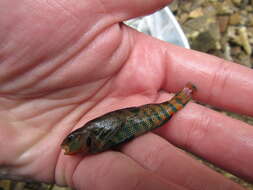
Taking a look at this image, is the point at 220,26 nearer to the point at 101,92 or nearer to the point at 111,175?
the point at 101,92

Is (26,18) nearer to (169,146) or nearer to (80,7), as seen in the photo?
(80,7)

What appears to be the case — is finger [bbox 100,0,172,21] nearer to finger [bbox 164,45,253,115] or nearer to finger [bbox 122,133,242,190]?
finger [bbox 164,45,253,115]

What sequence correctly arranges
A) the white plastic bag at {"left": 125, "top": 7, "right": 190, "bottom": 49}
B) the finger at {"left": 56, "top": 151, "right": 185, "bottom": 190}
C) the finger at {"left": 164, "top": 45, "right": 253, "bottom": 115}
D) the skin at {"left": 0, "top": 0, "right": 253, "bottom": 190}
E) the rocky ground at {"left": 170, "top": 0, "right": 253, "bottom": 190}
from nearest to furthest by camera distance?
the finger at {"left": 56, "top": 151, "right": 185, "bottom": 190} → the skin at {"left": 0, "top": 0, "right": 253, "bottom": 190} → the finger at {"left": 164, "top": 45, "right": 253, "bottom": 115} → the white plastic bag at {"left": 125, "top": 7, "right": 190, "bottom": 49} → the rocky ground at {"left": 170, "top": 0, "right": 253, "bottom": 190}

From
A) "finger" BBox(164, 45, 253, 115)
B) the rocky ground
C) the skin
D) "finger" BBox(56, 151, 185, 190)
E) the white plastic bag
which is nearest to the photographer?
"finger" BBox(56, 151, 185, 190)

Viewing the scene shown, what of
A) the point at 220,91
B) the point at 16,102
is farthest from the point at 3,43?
the point at 220,91

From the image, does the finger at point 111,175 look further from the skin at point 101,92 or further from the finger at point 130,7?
the finger at point 130,7

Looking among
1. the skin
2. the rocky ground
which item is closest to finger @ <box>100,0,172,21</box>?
the skin

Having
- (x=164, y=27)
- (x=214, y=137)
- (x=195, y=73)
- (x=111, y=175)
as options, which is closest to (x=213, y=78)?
(x=195, y=73)
